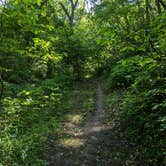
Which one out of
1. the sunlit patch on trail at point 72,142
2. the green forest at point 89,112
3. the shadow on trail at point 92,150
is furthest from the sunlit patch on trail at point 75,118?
A: the sunlit patch on trail at point 72,142

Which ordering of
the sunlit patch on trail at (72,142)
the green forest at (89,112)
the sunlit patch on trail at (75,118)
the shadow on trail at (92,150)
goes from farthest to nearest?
the sunlit patch on trail at (75,118) < the sunlit patch on trail at (72,142) < the shadow on trail at (92,150) < the green forest at (89,112)

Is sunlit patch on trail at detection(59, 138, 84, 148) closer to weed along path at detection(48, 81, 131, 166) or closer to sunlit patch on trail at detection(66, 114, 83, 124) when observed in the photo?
weed along path at detection(48, 81, 131, 166)

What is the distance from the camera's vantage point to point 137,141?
23.0ft

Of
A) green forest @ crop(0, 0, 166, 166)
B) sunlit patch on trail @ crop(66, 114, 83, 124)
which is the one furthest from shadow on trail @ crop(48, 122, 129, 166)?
sunlit patch on trail @ crop(66, 114, 83, 124)

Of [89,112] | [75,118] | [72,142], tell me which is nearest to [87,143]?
[72,142]

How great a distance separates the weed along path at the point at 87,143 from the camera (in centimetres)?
636

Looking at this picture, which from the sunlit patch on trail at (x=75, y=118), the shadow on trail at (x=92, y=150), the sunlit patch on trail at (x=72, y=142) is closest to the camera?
the shadow on trail at (x=92, y=150)

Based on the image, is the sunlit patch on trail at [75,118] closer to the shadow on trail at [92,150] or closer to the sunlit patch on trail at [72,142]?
the shadow on trail at [92,150]

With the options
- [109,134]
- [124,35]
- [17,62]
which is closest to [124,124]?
[109,134]

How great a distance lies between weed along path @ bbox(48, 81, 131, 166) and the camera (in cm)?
636

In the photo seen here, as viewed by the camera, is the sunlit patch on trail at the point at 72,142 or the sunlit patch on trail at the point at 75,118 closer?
the sunlit patch on trail at the point at 72,142

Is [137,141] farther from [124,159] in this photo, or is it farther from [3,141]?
[3,141]

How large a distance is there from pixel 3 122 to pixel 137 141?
384cm

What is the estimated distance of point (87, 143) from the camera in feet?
24.3
